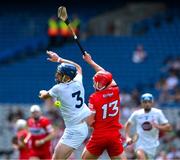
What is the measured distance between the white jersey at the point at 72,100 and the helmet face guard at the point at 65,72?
0.26ft

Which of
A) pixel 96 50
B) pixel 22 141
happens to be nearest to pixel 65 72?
pixel 22 141

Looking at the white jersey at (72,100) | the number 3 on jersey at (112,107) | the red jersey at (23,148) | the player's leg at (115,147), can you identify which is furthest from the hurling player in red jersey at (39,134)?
the number 3 on jersey at (112,107)

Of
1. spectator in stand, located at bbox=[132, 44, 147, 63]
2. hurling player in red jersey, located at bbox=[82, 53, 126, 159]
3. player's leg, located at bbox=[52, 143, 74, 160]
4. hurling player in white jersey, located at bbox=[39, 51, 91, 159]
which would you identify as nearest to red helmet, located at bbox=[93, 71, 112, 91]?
hurling player in red jersey, located at bbox=[82, 53, 126, 159]

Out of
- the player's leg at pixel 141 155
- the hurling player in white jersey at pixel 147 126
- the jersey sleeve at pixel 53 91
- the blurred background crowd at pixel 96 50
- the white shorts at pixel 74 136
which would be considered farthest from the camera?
the blurred background crowd at pixel 96 50

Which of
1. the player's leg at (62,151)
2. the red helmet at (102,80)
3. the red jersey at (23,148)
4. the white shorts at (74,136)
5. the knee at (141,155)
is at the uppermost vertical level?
the red jersey at (23,148)

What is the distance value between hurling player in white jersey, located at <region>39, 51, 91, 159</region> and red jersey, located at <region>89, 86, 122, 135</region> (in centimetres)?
19

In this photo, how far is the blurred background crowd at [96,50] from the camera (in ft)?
82.3

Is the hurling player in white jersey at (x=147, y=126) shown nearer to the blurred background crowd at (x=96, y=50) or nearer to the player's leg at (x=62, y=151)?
the player's leg at (x=62, y=151)

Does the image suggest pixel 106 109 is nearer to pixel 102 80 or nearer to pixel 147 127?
pixel 102 80

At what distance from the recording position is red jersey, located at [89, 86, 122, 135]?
14.2 m

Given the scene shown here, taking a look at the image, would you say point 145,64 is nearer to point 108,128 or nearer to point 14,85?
point 14,85

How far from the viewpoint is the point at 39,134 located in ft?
60.3

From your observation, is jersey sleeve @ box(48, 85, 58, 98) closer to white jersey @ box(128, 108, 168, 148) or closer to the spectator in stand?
white jersey @ box(128, 108, 168, 148)

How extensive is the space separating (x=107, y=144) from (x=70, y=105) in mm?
896
